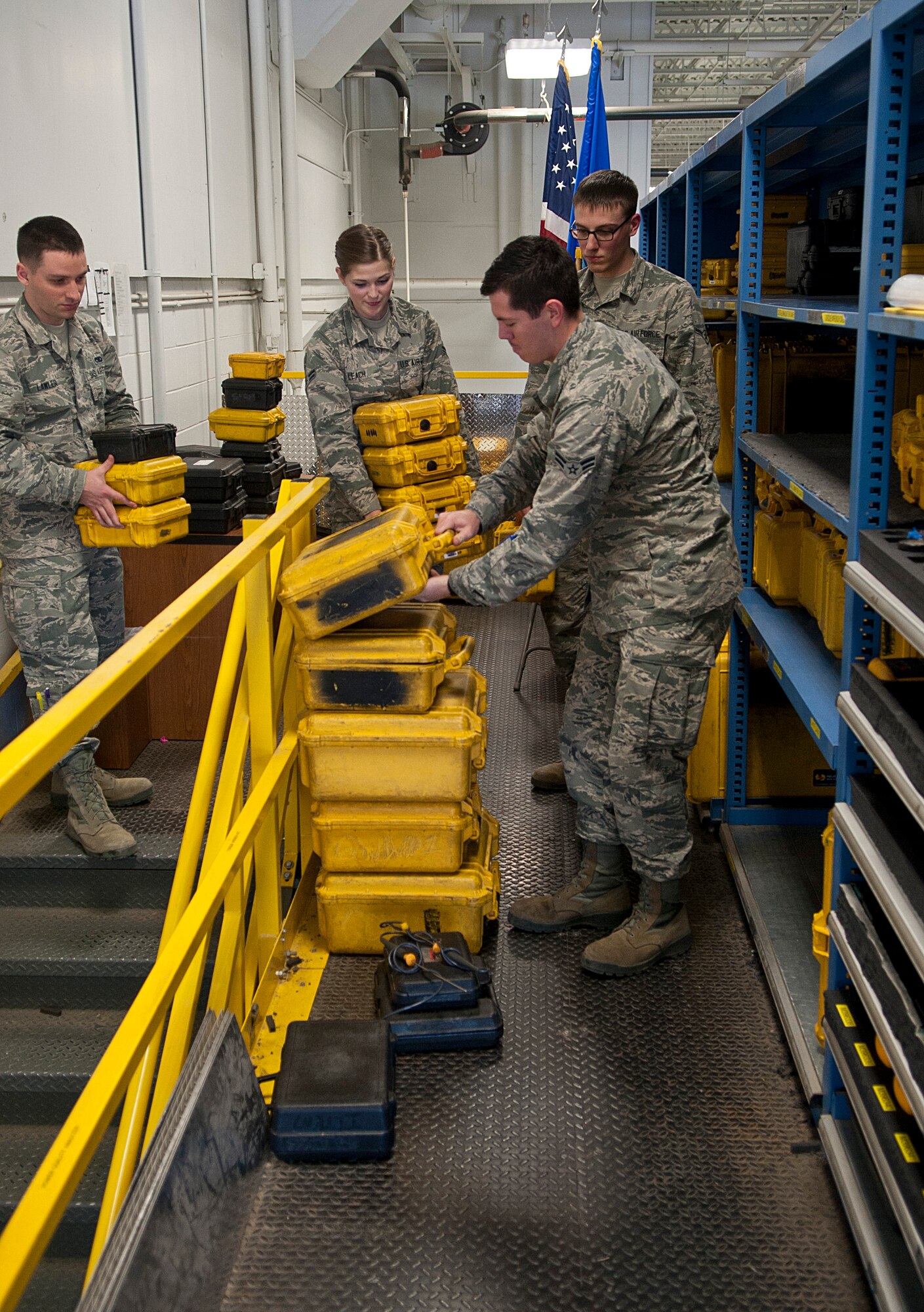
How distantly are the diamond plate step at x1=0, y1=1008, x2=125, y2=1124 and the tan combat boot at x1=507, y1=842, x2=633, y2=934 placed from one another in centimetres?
149

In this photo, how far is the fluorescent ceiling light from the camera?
8.30 metres

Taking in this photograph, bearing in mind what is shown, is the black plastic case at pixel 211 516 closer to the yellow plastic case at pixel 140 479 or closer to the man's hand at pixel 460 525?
the yellow plastic case at pixel 140 479

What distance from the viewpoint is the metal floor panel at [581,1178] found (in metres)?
2.28

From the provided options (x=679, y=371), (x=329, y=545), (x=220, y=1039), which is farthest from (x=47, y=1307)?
(x=679, y=371)

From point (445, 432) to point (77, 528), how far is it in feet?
4.75

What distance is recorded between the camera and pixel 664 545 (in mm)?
3205

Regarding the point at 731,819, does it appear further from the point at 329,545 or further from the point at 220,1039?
the point at 220,1039

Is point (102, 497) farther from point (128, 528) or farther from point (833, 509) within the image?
point (833, 509)

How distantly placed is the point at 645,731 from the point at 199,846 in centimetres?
126

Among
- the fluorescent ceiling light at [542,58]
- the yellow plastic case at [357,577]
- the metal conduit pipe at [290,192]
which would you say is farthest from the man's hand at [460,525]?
the fluorescent ceiling light at [542,58]

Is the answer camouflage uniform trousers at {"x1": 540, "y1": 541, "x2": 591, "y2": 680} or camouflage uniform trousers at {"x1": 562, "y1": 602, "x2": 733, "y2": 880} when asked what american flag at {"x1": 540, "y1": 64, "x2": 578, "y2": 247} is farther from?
camouflage uniform trousers at {"x1": 562, "y1": 602, "x2": 733, "y2": 880}

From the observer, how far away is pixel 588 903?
11.9ft

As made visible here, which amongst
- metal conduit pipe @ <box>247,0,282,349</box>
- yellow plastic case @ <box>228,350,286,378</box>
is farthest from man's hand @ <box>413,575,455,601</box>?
metal conduit pipe @ <box>247,0,282,349</box>

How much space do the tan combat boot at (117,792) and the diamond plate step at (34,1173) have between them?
1261 millimetres
